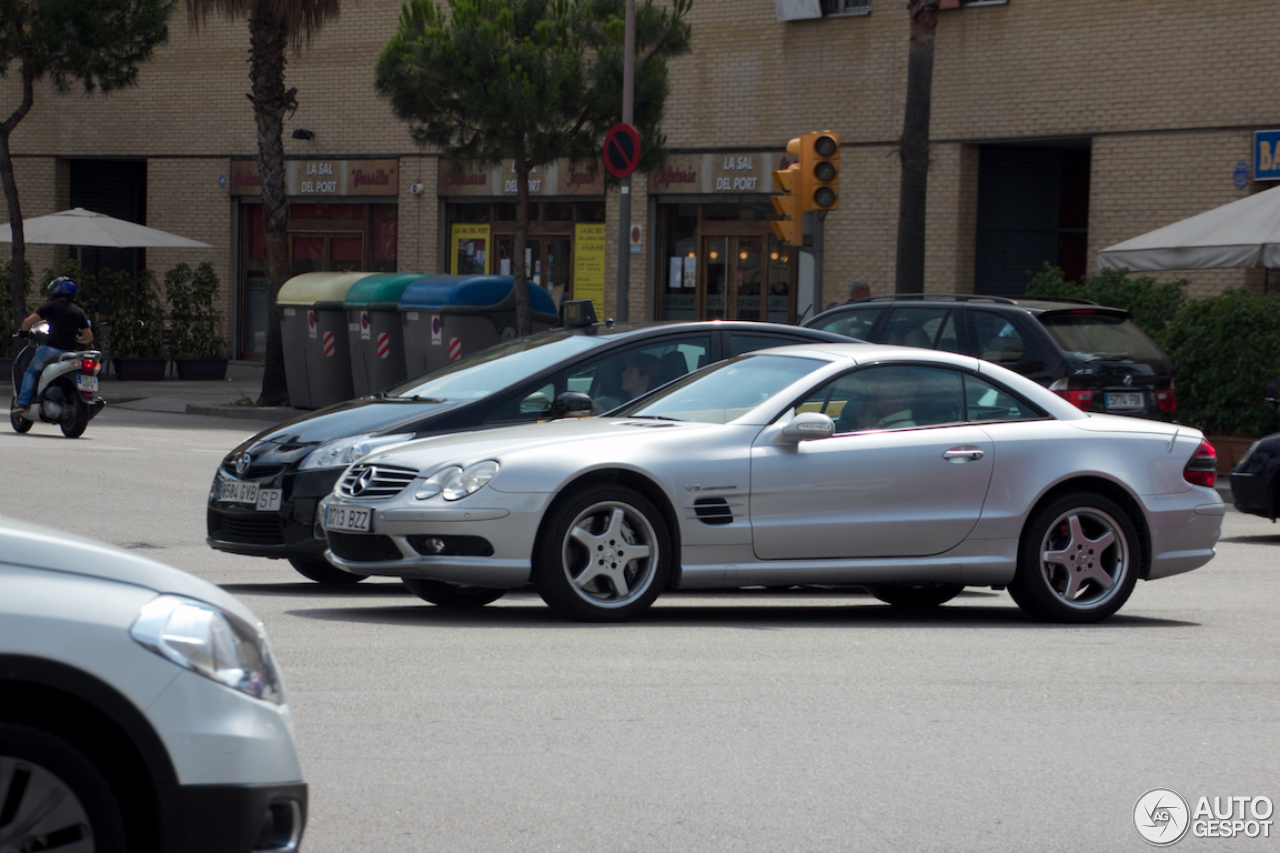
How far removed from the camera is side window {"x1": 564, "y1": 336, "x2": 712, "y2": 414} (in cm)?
941

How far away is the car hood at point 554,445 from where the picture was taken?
25.1 ft

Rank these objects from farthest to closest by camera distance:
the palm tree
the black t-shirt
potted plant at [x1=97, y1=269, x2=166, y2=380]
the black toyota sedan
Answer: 1. potted plant at [x1=97, y1=269, x2=166, y2=380]
2. the palm tree
3. the black t-shirt
4. the black toyota sedan

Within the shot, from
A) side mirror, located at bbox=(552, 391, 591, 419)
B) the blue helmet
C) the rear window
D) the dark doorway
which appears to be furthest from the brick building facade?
side mirror, located at bbox=(552, 391, 591, 419)

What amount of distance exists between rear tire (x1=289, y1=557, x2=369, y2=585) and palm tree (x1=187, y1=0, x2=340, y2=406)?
15478 mm

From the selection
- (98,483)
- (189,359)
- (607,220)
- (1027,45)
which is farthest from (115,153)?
(98,483)

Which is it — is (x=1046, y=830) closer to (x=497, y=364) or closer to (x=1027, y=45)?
(x=497, y=364)

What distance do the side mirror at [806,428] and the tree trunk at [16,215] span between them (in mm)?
23322

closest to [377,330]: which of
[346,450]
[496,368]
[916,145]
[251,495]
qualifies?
[916,145]

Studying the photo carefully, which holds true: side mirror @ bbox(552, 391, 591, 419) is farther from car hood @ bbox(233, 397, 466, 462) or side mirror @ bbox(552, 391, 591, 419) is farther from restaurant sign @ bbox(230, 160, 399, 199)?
restaurant sign @ bbox(230, 160, 399, 199)

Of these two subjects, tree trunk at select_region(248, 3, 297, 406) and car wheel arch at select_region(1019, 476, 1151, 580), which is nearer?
car wheel arch at select_region(1019, 476, 1151, 580)

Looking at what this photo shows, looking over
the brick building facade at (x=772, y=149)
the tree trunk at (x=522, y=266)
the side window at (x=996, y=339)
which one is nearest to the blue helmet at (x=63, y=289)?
the tree trunk at (x=522, y=266)

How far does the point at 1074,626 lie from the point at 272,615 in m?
3.85

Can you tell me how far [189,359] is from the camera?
30125mm

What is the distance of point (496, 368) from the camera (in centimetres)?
964
